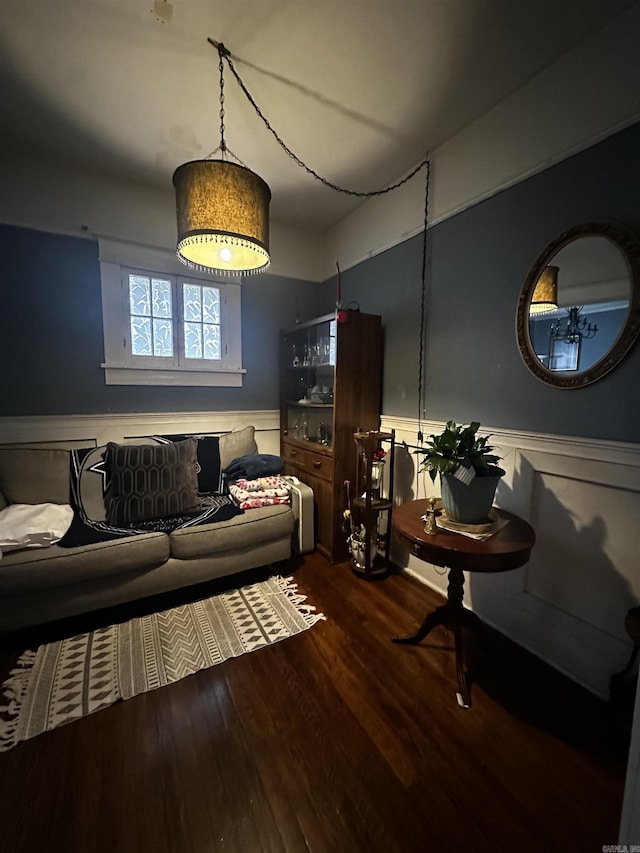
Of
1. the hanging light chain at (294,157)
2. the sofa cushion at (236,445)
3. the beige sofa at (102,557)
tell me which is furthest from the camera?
the sofa cushion at (236,445)

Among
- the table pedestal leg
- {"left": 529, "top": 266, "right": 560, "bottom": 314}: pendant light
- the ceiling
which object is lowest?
the table pedestal leg

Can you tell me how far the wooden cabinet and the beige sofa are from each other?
359 millimetres

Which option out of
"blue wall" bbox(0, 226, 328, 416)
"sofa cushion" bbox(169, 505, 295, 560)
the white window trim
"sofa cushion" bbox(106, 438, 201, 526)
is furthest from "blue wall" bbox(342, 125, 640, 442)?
"blue wall" bbox(0, 226, 328, 416)

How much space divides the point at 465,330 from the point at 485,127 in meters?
1.03

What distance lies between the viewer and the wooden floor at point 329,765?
96 centimetres

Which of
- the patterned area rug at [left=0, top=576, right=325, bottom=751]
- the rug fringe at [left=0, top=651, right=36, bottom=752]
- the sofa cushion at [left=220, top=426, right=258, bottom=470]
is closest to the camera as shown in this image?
the rug fringe at [left=0, top=651, right=36, bottom=752]

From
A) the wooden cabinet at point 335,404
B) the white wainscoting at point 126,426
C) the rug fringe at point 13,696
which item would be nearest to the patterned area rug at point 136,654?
the rug fringe at point 13,696

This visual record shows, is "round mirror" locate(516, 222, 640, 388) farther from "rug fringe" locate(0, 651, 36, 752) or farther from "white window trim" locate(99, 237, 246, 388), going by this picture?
"rug fringe" locate(0, 651, 36, 752)

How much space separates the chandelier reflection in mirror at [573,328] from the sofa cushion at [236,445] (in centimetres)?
218

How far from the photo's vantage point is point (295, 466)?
116 inches

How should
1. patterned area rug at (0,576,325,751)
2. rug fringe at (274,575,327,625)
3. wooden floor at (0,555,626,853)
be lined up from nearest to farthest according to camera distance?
wooden floor at (0,555,626,853) < patterned area rug at (0,576,325,751) < rug fringe at (274,575,327,625)

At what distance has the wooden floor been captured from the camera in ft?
3.16

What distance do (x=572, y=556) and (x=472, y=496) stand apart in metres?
0.60

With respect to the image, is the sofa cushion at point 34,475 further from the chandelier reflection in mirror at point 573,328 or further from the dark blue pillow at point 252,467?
the chandelier reflection in mirror at point 573,328
